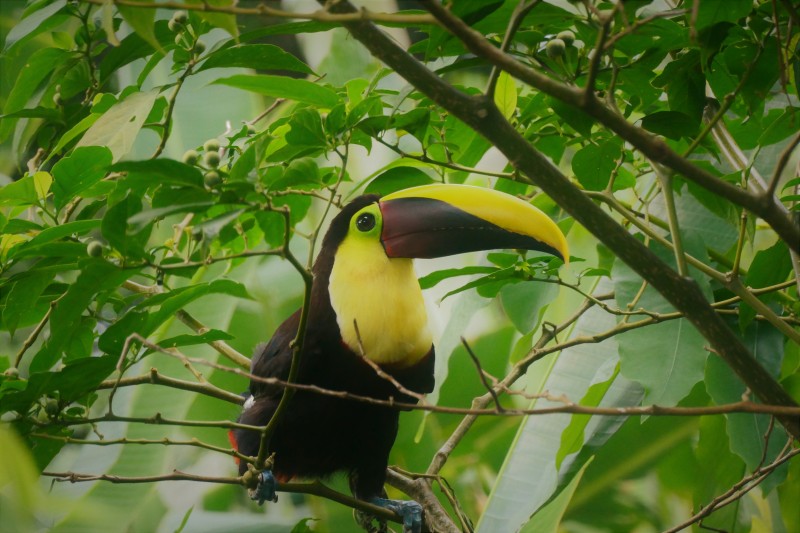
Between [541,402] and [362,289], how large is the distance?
2.43 feet

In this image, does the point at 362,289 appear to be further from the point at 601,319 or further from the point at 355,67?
the point at 355,67

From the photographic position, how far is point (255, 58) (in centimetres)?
137

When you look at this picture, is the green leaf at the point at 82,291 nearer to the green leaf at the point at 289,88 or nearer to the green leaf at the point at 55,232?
the green leaf at the point at 55,232

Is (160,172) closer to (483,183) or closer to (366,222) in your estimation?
(366,222)

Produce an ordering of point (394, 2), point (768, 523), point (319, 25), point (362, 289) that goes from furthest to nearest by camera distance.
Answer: point (394, 2) < point (768, 523) < point (362, 289) < point (319, 25)

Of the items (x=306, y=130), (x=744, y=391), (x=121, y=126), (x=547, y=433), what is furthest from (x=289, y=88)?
(x=547, y=433)

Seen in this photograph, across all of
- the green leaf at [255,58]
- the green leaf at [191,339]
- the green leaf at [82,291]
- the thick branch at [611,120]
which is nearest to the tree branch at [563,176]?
the thick branch at [611,120]

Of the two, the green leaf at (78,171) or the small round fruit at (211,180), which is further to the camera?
the green leaf at (78,171)

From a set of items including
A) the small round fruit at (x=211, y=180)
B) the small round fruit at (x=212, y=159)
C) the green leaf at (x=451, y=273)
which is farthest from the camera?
the green leaf at (x=451, y=273)

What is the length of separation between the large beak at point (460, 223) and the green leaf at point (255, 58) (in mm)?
450

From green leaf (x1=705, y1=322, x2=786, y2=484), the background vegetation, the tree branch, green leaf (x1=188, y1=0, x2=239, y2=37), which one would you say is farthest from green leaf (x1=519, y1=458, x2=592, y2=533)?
green leaf (x1=188, y1=0, x2=239, y2=37)

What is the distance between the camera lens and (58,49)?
1.52 metres

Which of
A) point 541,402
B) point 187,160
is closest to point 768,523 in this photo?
point 541,402

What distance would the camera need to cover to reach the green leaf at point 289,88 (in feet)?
4.10
